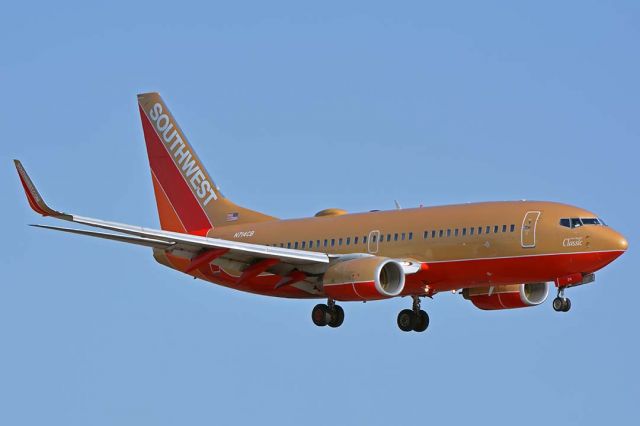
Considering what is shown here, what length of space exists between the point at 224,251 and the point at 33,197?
9042 millimetres

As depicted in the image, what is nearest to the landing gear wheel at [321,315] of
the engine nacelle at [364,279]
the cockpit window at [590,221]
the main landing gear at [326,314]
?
the main landing gear at [326,314]

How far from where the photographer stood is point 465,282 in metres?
64.9

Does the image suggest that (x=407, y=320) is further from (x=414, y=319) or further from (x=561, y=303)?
(x=561, y=303)

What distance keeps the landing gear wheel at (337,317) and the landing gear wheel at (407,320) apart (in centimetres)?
259

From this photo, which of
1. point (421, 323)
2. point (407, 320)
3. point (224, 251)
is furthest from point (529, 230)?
point (224, 251)

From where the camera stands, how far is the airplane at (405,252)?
63031mm

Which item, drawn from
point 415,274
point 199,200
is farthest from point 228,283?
point 415,274

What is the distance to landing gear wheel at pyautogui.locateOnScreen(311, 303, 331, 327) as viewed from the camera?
67.4m

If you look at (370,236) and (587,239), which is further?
(370,236)

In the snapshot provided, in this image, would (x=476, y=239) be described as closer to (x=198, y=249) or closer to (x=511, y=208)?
(x=511, y=208)

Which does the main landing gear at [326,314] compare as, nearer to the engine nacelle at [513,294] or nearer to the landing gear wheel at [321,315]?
the landing gear wheel at [321,315]

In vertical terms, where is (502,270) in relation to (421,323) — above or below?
above

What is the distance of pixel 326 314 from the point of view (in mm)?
67438

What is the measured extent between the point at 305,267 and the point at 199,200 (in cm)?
1113
